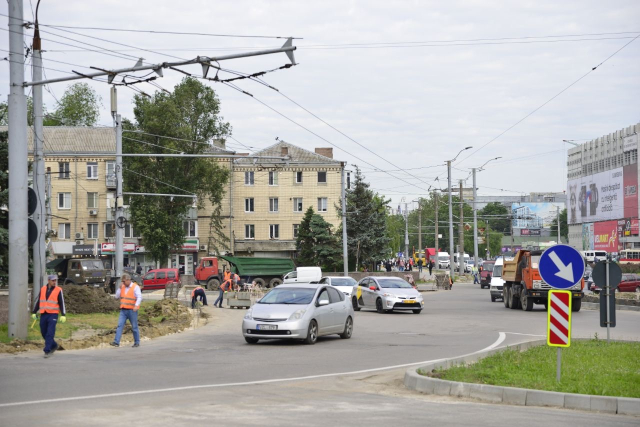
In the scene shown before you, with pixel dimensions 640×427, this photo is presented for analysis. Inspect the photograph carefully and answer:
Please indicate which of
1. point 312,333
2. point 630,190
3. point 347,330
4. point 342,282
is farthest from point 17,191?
point 630,190

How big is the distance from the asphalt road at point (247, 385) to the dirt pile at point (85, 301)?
22.1 feet

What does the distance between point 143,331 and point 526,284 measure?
733 inches

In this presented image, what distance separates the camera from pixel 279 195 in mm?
81188

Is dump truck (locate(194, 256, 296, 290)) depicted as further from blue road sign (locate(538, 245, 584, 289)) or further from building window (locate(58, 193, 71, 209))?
blue road sign (locate(538, 245, 584, 289))

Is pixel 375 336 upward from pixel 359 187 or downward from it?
downward

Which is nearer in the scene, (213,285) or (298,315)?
(298,315)

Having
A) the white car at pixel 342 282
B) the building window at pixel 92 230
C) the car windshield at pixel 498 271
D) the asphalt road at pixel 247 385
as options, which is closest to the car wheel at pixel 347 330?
the asphalt road at pixel 247 385

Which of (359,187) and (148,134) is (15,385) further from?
(359,187)

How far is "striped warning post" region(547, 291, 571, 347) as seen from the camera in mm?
11633

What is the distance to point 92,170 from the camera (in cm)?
7844

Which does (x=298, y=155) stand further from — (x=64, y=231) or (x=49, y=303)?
(x=49, y=303)

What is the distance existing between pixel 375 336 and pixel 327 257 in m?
51.0

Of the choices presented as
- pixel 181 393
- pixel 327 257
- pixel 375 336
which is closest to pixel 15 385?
pixel 181 393

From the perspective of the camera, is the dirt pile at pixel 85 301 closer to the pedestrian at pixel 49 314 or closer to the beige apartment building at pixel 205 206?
the pedestrian at pixel 49 314
